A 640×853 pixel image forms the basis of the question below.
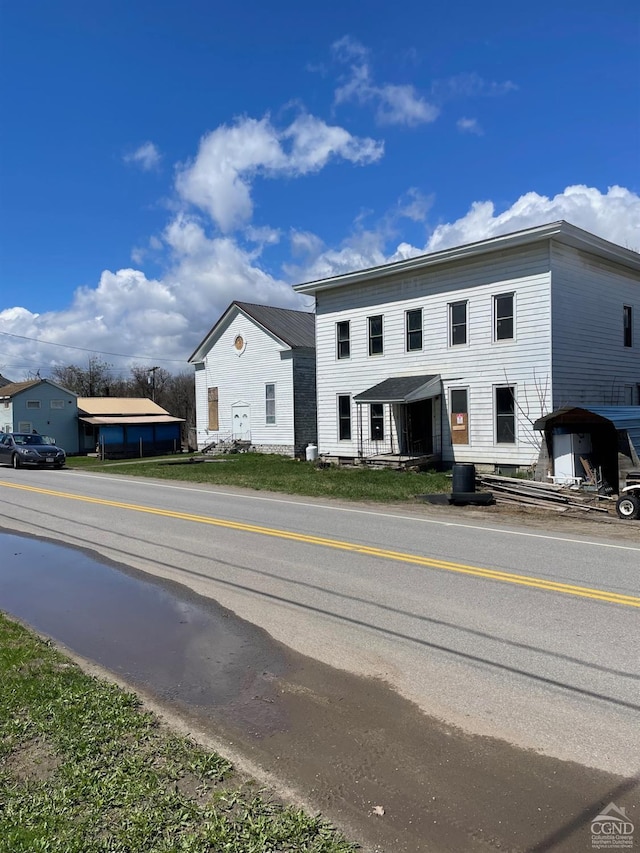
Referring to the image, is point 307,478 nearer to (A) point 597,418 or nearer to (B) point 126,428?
(A) point 597,418

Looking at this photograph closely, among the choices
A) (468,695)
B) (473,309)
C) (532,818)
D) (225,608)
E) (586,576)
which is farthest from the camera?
(473,309)

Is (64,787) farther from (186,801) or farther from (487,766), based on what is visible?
(487,766)

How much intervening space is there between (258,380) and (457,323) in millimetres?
14377

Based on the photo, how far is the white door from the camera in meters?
34.5

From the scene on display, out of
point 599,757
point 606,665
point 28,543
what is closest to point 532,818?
point 599,757

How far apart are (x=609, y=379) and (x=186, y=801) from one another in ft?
70.7

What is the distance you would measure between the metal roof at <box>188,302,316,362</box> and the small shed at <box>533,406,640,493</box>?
678 inches

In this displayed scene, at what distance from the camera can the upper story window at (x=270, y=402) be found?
3309 centimetres

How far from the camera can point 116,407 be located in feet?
159

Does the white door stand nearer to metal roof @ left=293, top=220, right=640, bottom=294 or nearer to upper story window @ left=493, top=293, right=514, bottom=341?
metal roof @ left=293, top=220, right=640, bottom=294

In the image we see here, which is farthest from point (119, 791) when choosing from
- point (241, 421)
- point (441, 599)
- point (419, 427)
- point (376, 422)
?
point (241, 421)

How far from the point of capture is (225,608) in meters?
6.85

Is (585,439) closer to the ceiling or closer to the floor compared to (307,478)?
closer to the ceiling

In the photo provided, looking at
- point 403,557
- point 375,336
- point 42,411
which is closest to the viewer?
point 403,557
